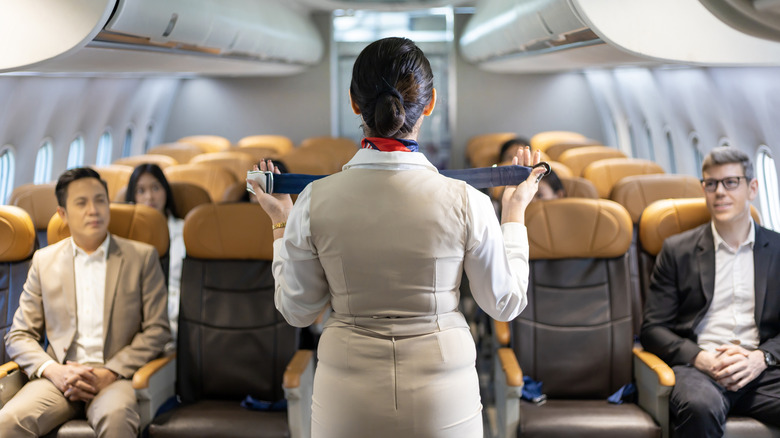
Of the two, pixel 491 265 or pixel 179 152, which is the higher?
pixel 179 152

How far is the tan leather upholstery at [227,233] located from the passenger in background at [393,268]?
1.64 metres

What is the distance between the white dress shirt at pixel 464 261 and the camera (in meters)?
1.76

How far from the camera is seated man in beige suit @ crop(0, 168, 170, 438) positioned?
3.12 metres

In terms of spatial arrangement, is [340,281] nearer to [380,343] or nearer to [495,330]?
[380,343]

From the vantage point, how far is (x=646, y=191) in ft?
14.5

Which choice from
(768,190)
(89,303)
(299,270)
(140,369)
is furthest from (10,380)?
(768,190)

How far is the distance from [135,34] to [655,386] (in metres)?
3.20

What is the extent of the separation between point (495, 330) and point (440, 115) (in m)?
11.6

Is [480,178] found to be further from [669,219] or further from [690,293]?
[669,219]

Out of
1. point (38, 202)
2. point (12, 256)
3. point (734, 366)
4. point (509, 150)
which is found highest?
point (509, 150)

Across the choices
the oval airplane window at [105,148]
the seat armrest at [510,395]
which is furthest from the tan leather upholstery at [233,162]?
the seat armrest at [510,395]

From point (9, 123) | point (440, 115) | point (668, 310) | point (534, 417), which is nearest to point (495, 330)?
point (534, 417)

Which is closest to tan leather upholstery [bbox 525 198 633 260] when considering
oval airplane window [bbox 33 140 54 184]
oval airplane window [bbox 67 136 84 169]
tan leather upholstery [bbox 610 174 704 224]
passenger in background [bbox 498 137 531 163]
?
tan leather upholstery [bbox 610 174 704 224]

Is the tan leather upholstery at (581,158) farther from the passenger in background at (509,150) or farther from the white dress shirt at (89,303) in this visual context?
the white dress shirt at (89,303)
